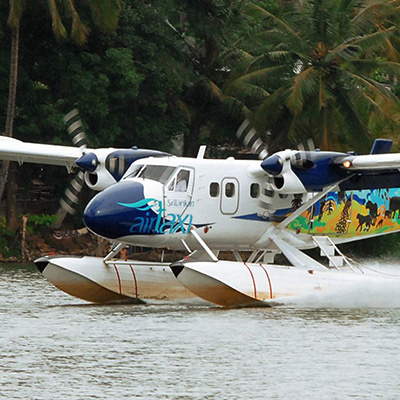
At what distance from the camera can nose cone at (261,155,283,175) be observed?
2302 centimetres

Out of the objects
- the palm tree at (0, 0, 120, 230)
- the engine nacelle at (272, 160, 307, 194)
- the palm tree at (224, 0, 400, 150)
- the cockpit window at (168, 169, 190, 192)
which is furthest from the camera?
the palm tree at (224, 0, 400, 150)

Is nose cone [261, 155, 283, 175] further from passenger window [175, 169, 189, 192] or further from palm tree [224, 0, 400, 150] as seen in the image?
palm tree [224, 0, 400, 150]

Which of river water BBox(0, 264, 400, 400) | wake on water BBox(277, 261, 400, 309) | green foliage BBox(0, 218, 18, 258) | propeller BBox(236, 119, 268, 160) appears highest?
propeller BBox(236, 119, 268, 160)

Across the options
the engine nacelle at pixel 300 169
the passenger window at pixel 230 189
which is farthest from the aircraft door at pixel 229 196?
the engine nacelle at pixel 300 169

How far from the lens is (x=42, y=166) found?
149 ft

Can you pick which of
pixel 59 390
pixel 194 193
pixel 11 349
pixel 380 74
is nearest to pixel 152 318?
pixel 194 193

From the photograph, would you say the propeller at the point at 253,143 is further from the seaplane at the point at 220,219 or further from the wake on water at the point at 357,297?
the wake on water at the point at 357,297

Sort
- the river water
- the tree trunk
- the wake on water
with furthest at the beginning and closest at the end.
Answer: the tree trunk < the wake on water < the river water

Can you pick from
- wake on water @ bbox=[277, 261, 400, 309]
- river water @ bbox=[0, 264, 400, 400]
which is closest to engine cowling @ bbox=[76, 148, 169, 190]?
river water @ bbox=[0, 264, 400, 400]

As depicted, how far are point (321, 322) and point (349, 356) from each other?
154 inches

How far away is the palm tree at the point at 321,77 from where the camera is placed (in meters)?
42.6

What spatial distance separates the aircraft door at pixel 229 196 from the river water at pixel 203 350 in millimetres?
1937

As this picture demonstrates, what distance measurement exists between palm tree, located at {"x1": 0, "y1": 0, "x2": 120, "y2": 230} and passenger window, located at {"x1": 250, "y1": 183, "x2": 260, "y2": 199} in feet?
59.6

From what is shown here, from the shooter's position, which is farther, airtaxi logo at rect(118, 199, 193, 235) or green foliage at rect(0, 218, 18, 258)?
green foliage at rect(0, 218, 18, 258)
